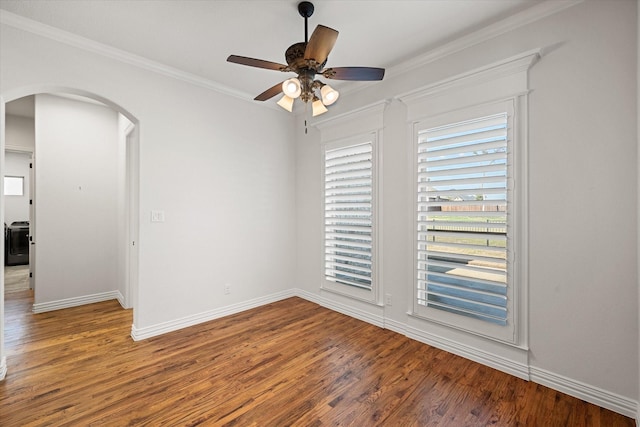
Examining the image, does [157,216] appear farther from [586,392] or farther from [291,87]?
[586,392]

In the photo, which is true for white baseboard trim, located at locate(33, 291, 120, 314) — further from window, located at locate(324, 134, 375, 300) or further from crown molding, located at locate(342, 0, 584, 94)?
crown molding, located at locate(342, 0, 584, 94)

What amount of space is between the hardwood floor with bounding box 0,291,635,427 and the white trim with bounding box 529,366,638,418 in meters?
0.05

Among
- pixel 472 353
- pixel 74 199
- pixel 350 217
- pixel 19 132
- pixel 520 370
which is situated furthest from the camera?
pixel 19 132

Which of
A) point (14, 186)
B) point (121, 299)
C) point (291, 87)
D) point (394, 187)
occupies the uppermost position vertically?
point (291, 87)

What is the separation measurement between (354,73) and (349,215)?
1.86 meters

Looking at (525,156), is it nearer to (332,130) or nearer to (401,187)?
(401,187)

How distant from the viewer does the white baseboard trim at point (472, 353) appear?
7.53ft

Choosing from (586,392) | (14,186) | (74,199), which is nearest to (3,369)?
(74,199)

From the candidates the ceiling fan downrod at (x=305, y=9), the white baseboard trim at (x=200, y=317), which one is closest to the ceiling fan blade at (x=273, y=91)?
the ceiling fan downrod at (x=305, y=9)

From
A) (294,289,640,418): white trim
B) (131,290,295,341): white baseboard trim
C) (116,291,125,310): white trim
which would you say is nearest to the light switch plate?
(131,290,295,341): white baseboard trim

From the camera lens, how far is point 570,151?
208 cm

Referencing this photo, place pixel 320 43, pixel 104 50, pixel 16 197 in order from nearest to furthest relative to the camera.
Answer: pixel 320 43 < pixel 104 50 < pixel 16 197

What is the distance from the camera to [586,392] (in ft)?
6.62

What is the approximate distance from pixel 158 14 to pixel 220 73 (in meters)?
1.00
